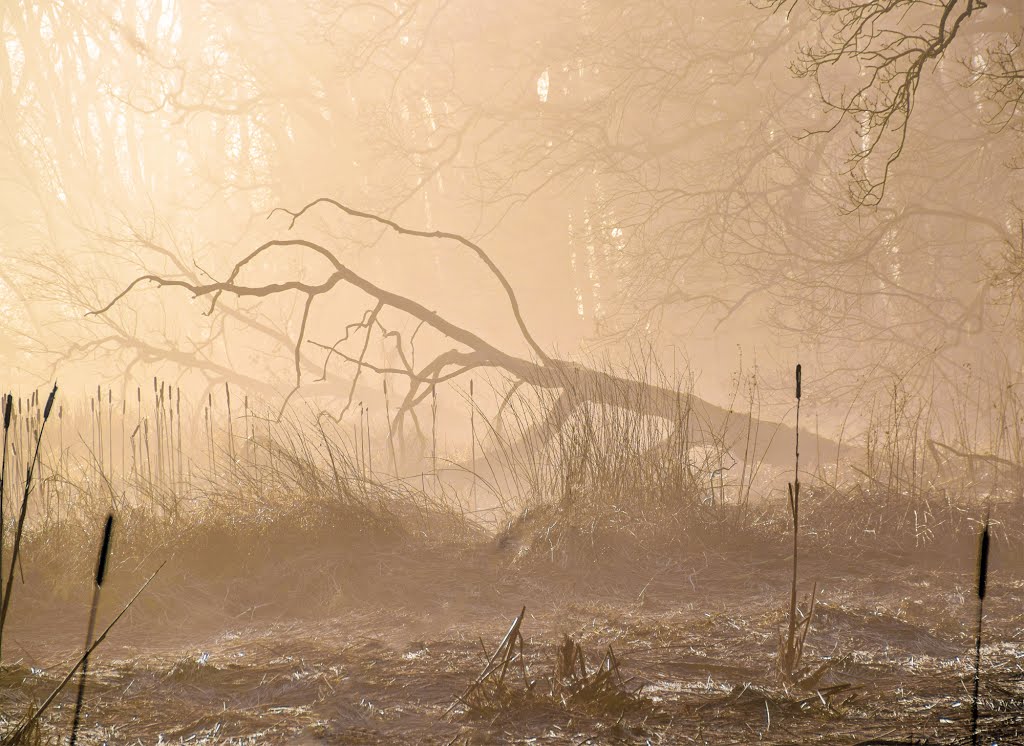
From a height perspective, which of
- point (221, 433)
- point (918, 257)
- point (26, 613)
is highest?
point (918, 257)

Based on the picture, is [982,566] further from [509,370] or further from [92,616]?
[509,370]

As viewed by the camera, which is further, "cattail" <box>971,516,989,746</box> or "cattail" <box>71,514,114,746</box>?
"cattail" <box>971,516,989,746</box>

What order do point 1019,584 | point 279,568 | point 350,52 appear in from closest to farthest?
point 1019,584
point 279,568
point 350,52

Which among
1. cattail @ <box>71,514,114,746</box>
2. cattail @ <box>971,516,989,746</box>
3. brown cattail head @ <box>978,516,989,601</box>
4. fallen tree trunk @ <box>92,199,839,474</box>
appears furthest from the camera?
fallen tree trunk @ <box>92,199,839,474</box>

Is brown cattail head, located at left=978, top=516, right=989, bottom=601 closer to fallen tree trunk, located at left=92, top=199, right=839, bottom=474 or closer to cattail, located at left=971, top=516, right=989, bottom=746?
cattail, located at left=971, top=516, right=989, bottom=746

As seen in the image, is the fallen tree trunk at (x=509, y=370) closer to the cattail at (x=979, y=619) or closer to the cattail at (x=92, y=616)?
the cattail at (x=979, y=619)

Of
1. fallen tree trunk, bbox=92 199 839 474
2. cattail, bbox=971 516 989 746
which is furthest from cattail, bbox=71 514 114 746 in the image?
fallen tree trunk, bbox=92 199 839 474

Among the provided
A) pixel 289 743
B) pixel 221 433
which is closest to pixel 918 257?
pixel 221 433

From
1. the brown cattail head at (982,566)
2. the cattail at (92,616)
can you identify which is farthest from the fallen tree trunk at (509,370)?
the cattail at (92,616)

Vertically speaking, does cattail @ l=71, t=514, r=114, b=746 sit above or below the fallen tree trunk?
below

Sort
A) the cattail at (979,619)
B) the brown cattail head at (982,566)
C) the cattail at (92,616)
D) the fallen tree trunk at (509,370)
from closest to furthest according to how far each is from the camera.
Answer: the cattail at (92,616)
the cattail at (979,619)
the brown cattail head at (982,566)
the fallen tree trunk at (509,370)

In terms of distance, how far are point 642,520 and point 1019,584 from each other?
6.55 ft

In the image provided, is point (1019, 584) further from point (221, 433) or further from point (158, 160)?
point (158, 160)

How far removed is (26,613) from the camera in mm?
4418
